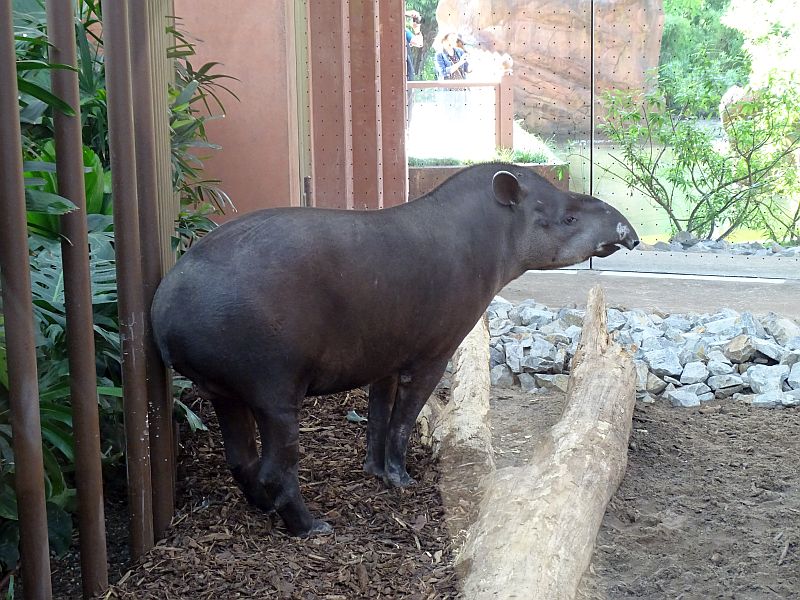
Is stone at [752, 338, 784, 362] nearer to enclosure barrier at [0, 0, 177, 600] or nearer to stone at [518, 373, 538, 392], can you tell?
stone at [518, 373, 538, 392]

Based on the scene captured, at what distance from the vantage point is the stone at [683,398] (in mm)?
5621

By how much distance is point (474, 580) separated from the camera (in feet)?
9.52

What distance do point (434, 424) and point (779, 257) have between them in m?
6.05

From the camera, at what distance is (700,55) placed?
363 inches

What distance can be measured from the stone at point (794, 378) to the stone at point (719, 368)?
341mm

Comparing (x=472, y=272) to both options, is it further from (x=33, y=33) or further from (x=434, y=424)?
(x=33, y=33)

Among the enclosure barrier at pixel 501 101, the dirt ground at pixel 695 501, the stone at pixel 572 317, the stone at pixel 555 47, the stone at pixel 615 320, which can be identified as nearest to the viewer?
the dirt ground at pixel 695 501

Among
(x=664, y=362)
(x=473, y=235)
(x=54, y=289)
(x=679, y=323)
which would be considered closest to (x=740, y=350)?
(x=664, y=362)

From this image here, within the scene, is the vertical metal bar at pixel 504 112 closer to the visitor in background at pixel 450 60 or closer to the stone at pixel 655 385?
the visitor in background at pixel 450 60

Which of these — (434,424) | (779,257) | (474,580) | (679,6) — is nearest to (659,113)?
(679,6)

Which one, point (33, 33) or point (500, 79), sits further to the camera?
point (500, 79)

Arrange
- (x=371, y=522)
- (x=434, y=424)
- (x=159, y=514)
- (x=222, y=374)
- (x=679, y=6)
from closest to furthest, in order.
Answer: (x=222, y=374), (x=159, y=514), (x=371, y=522), (x=434, y=424), (x=679, y=6)

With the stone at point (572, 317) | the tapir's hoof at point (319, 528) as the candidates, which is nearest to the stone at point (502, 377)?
the stone at point (572, 317)

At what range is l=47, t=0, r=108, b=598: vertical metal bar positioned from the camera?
9.38 ft
